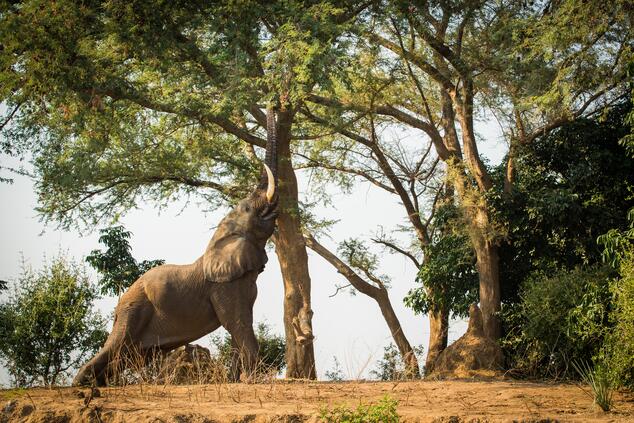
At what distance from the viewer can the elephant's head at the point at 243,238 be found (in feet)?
43.2

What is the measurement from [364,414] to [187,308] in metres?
4.52

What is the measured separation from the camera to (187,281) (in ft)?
43.4

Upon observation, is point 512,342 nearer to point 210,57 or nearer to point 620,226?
point 620,226

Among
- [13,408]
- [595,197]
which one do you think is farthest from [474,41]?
[13,408]

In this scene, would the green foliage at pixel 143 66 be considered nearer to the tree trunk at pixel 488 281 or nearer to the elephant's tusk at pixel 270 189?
the elephant's tusk at pixel 270 189

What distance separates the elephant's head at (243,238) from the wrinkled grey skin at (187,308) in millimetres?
14

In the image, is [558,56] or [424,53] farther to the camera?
[424,53]

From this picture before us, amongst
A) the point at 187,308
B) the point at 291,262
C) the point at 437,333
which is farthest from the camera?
the point at 437,333

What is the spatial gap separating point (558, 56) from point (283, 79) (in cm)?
599

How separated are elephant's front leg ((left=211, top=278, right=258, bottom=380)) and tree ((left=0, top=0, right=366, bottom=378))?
2.30 meters

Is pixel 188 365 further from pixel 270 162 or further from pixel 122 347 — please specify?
pixel 270 162

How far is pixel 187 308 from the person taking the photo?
43.1 feet

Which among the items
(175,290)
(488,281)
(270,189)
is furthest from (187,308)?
(488,281)

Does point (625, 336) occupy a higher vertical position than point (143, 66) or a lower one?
lower
